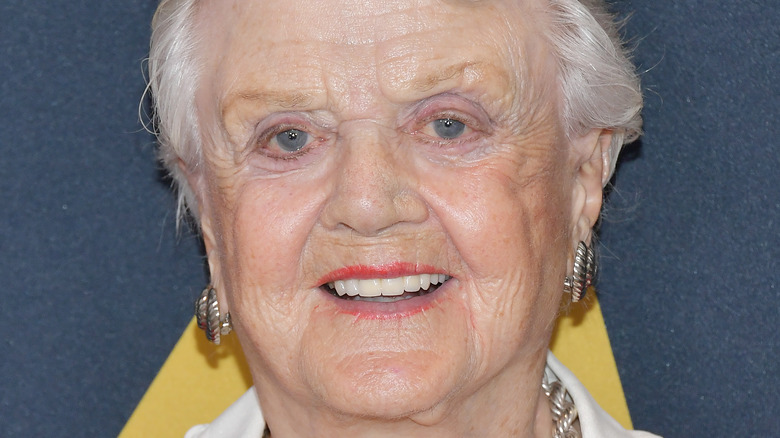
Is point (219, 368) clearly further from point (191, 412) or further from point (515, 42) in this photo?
point (515, 42)

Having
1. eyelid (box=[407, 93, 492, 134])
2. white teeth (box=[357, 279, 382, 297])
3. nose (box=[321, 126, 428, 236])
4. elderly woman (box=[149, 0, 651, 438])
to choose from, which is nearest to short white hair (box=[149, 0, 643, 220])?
elderly woman (box=[149, 0, 651, 438])

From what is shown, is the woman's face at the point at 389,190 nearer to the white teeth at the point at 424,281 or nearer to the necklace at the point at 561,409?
the white teeth at the point at 424,281

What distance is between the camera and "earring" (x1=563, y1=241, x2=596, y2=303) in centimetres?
245

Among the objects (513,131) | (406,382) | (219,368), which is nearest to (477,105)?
(513,131)

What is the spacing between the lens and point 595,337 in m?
2.99

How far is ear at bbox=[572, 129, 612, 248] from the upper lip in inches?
17.3

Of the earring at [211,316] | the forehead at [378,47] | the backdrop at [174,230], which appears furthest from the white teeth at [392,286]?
the backdrop at [174,230]

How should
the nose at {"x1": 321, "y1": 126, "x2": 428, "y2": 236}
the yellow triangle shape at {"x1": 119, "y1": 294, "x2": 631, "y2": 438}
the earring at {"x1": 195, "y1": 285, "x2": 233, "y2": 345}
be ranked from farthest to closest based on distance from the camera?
the yellow triangle shape at {"x1": 119, "y1": 294, "x2": 631, "y2": 438}
the earring at {"x1": 195, "y1": 285, "x2": 233, "y2": 345}
the nose at {"x1": 321, "y1": 126, "x2": 428, "y2": 236}

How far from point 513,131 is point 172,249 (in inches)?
46.8

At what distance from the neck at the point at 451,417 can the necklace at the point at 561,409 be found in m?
0.09

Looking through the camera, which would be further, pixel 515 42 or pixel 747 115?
pixel 747 115

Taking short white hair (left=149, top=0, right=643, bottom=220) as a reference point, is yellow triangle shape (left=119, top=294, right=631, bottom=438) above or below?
below

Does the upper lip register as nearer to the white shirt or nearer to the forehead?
the forehead

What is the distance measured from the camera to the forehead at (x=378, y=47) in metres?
2.14
